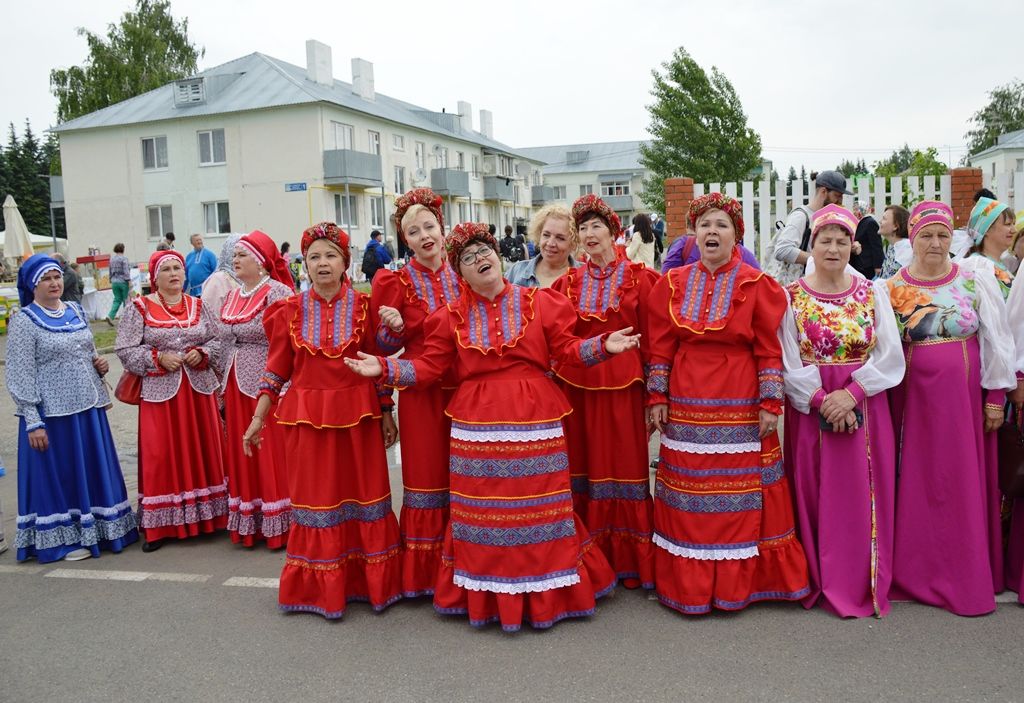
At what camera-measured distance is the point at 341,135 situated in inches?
1389

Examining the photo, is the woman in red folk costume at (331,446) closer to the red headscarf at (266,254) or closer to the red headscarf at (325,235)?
the red headscarf at (325,235)

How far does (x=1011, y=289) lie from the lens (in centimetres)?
443

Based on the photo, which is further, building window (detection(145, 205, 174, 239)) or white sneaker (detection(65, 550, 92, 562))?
building window (detection(145, 205, 174, 239))

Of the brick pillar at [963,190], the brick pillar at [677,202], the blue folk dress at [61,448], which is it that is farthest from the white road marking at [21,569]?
the brick pillar at [963,190]

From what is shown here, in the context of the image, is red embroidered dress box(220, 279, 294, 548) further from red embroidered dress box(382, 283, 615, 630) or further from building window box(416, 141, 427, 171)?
building window box(416, 141, 427, 171)

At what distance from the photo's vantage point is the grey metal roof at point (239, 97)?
34.0 m

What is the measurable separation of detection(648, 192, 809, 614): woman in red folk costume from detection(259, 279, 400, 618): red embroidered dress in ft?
4.94

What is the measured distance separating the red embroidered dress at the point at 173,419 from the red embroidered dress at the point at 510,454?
7.38 ft

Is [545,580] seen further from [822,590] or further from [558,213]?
[558,213]

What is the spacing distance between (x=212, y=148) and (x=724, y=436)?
3497cm

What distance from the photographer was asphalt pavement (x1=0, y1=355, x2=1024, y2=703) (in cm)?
353

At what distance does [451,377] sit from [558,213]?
120 cm

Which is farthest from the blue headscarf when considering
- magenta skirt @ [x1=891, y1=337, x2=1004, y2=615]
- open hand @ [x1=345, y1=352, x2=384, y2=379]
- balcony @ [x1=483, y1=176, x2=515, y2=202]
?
balcony @ [x1=483, y1=176, x2=515, y2=202]

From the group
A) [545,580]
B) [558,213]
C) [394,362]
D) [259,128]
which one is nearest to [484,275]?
[394,362]
